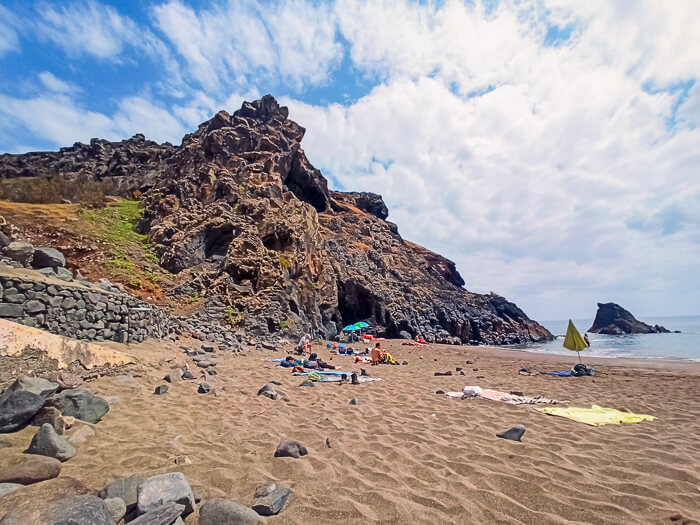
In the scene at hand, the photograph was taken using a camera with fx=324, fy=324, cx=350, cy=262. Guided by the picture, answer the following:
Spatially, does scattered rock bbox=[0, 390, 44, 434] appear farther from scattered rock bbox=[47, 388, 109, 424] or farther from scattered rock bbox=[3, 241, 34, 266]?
scattered rock bbox=[3, 241, 34, 266]

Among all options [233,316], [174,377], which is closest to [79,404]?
[174,377]

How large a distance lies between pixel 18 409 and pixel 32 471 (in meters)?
1.24

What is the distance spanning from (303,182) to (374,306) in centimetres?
2364

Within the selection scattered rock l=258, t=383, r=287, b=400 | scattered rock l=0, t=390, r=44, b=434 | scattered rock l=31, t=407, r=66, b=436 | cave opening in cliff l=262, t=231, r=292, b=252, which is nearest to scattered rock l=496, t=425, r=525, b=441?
scattered rock l=258, t=383, r=287, b=400

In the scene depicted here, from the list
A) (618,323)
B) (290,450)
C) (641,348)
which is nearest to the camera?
(290,450)

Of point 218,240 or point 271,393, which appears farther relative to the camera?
point 218,240

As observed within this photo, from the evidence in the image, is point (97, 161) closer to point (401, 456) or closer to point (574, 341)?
point (401, 456)

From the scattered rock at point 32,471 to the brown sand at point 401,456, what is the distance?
16 cm

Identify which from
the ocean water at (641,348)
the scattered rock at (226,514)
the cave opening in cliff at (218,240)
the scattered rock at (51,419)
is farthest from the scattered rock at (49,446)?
the ocean water at (641,348)

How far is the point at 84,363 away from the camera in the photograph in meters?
5.50

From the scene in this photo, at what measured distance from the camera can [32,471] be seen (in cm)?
258

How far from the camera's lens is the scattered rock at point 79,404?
3.84 metres

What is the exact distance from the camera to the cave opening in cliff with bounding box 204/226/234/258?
1902cm

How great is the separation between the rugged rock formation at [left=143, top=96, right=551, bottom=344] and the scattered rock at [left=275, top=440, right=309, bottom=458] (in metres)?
13.2
